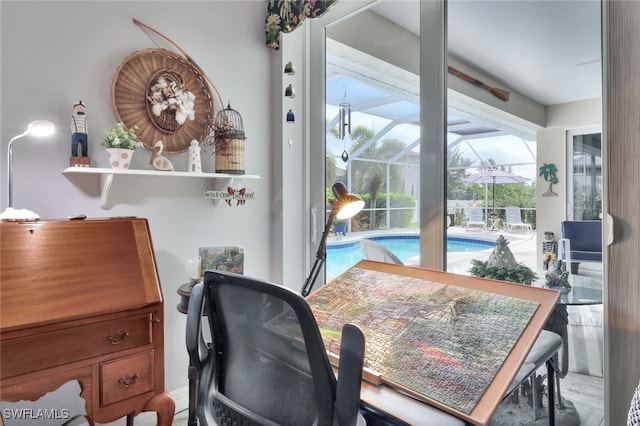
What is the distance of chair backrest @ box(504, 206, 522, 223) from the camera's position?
1.58 m

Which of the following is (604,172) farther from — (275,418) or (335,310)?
(275,418)

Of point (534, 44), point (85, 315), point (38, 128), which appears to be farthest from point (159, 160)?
point (534, 44)

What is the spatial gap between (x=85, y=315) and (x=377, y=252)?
1445mm

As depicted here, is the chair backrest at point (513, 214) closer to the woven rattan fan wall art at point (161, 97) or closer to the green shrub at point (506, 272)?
the green shrub at point (506, 272)

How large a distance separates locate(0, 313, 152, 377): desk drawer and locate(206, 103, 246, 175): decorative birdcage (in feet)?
3.19

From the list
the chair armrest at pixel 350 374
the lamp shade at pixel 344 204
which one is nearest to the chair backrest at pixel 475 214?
the lamp shade at pixel 344 204

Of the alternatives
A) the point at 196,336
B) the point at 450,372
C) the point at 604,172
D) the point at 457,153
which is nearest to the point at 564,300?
the point at 604,172

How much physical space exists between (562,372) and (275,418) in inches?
48.0

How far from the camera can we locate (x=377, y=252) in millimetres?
2094

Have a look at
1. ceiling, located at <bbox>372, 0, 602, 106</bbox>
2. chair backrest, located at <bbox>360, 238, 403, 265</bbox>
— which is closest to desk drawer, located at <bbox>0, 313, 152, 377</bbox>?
chair backrest, located at <bbox>360, 238, 403, 265</bbox>

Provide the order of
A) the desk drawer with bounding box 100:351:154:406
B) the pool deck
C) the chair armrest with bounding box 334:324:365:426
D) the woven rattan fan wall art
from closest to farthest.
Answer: the chair armrest with bounding box 334:324:365:426 → the desk drawer with bounding box 100:351:154:406 → the pool deck → the woven rattan fan wall art

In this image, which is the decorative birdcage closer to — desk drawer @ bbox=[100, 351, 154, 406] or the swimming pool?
the swimming pool

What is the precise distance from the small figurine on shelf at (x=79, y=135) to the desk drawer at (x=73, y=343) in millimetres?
776

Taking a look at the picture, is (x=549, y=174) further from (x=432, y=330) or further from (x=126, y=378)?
(x=126, y=378)
